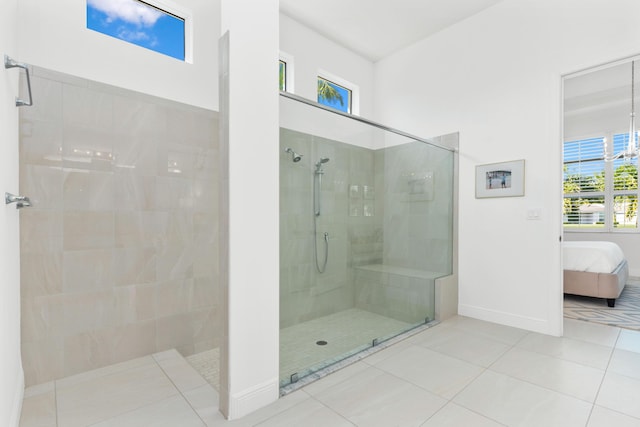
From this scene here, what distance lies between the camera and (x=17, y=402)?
1640 mm

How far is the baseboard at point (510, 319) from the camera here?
112 inches

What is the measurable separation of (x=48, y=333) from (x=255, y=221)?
1562 millimetres

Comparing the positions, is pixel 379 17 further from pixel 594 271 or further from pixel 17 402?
pixel 17 402

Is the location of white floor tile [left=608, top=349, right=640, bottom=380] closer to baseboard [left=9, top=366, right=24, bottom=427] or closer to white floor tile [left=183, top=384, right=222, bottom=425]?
white floor tile [left=183, top=384, right=222, bottom=425]

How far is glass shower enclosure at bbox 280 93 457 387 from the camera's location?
85.0 inches

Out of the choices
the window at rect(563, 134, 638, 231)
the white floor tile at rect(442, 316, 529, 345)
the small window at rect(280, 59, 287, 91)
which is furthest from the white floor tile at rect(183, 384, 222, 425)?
the window at rect(563, 134, 638, 231)

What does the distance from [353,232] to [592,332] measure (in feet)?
7.79

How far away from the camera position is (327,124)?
2.43 m

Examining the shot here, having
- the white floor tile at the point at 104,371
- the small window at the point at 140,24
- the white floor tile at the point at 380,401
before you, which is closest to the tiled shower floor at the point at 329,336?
the white floor tile at the point at 380,401

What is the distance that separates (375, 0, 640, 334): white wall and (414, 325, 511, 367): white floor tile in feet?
1.86

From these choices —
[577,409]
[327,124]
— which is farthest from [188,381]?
[577,409]

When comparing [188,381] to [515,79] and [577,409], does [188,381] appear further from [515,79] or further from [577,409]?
[515,79]

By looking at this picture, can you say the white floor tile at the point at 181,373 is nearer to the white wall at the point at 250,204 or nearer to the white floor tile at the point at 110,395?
the white floor tile at the point at 110,395

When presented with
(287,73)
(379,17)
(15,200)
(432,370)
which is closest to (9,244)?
(15,200)
